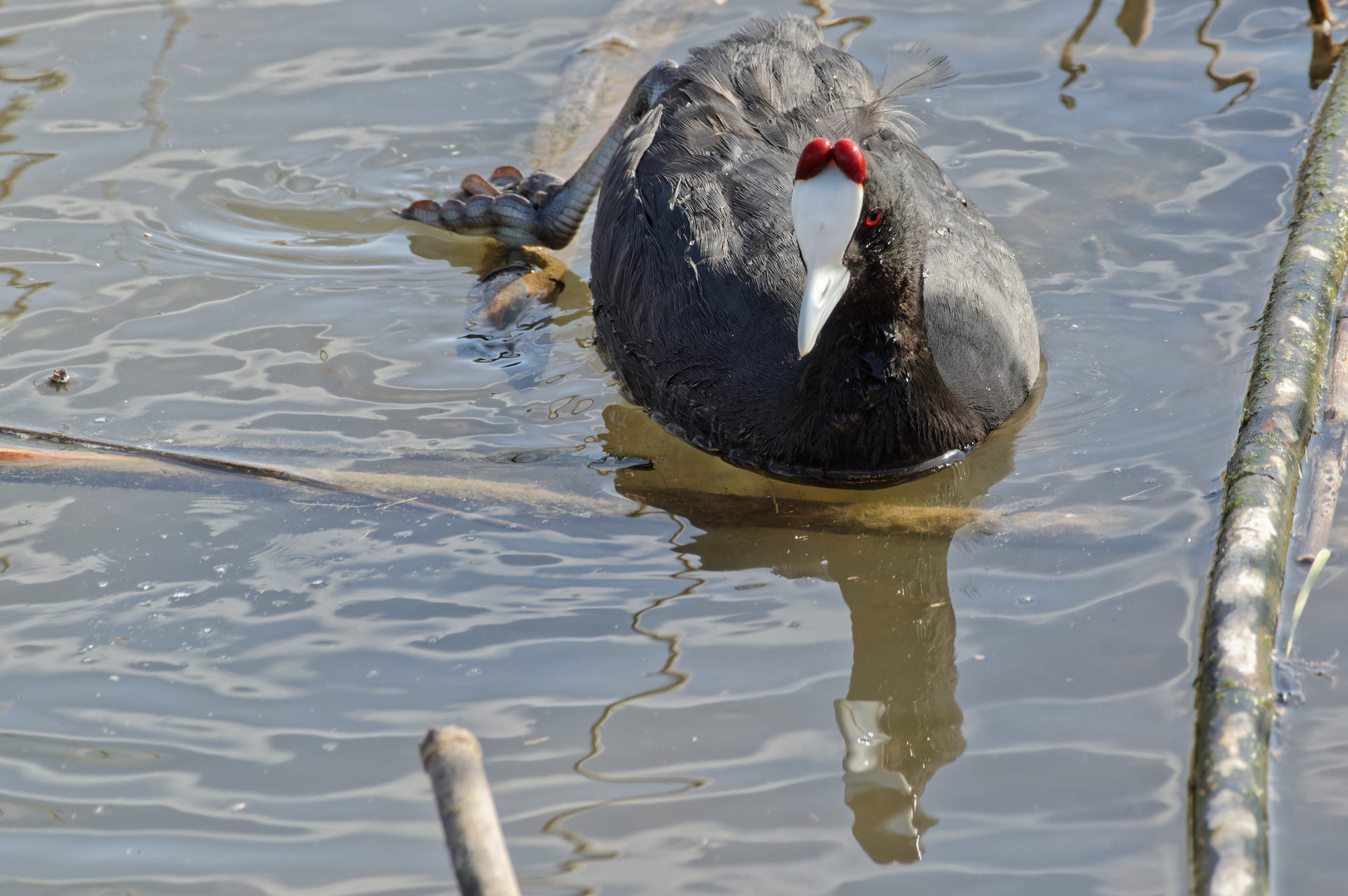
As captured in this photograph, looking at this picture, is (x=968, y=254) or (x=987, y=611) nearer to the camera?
(x=987, y=611)

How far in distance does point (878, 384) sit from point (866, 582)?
54 centimetres

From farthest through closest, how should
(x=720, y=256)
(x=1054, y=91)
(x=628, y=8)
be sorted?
(x=628, y=8) < (x=1054, y=91) < (x=720, y=256)

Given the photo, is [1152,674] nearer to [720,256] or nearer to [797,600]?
[797,600]

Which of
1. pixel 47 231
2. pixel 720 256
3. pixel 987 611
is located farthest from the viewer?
pixel 47 231

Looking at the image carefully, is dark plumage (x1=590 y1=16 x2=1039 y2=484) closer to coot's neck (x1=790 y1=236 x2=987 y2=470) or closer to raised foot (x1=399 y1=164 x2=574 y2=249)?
coot's neck (x1=790 y1=236 x2=987 y2=470)

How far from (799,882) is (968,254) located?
2091 millimetres

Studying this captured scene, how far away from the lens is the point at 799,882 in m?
2.45

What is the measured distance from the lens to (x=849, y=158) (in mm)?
3002

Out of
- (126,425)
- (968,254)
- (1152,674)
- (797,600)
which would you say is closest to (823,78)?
(968,254)

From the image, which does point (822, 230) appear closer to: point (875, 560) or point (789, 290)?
point (789, 290)

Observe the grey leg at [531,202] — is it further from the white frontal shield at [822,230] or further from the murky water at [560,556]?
the white frontal shield at [822,230]

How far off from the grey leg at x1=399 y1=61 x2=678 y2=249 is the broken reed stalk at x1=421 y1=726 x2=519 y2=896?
11.1ft

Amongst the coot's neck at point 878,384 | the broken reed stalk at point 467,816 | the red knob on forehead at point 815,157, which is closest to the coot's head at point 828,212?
the red knob on forehead at point 815,157

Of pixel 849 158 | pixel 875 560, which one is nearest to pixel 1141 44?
pixel 849 158
